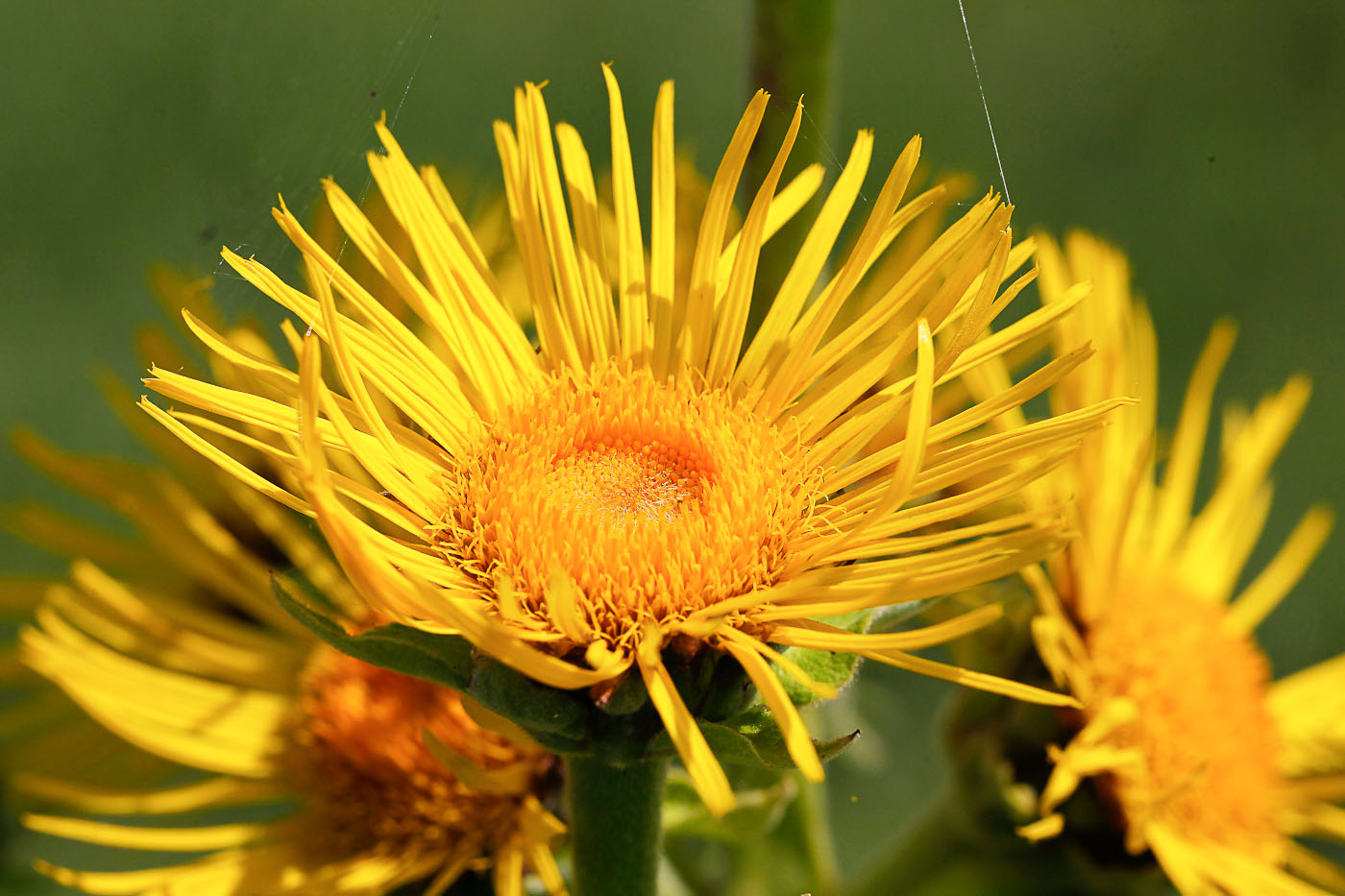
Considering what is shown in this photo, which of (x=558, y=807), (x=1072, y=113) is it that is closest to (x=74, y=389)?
(x=558, y=807)

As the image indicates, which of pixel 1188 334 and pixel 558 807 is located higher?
pixel 1188 334

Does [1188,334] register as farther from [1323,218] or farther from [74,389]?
[74,389]

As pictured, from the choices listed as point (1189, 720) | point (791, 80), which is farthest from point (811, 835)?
point (791, 80)

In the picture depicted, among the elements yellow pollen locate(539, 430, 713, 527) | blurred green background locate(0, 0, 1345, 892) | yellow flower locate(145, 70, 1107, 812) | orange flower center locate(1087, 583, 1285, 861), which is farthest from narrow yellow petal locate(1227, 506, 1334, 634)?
yellow pollen locate(539, 430, 713, 527)

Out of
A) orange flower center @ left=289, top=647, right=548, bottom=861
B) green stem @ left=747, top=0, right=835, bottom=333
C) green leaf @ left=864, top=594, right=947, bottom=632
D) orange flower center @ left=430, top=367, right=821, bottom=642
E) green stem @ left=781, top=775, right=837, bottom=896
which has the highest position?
green stem @ left=747, top=0, right=835, bottom=333

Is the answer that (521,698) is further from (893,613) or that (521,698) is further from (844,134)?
(844,134)

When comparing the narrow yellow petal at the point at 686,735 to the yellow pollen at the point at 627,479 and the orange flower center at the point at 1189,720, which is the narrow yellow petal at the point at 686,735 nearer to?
the yellow pollen at the point at 627,479

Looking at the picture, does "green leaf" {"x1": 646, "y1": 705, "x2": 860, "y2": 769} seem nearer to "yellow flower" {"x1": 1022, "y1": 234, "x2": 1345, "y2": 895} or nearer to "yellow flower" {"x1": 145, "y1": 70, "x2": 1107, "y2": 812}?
"yellow flower" {"x1": 145, "y1": 70, "x2": 1107, "y2": 812}

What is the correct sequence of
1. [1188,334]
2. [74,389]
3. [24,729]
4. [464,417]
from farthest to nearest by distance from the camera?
[1188,334] → [74,389] → [24,729] → [464,417]
